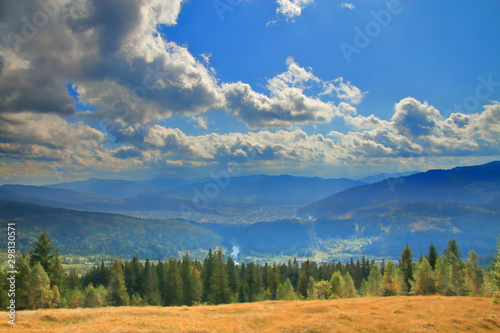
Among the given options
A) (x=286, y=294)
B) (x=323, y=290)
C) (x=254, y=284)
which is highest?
(x=286, y=294)

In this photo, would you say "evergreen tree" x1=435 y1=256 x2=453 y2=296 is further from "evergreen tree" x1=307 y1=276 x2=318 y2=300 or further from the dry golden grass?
"evergreen tree" x1=307 y1=276 x2=318 y2=300

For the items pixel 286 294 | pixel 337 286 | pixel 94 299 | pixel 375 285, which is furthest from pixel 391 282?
pixel 94 299

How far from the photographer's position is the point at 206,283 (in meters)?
86.2

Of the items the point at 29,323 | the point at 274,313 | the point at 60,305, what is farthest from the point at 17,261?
the point at 274,313

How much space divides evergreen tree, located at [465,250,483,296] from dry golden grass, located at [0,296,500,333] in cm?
2486

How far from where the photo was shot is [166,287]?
86.4 metres

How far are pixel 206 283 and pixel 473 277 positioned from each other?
234ft

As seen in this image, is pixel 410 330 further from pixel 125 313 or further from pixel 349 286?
pixel 349 286

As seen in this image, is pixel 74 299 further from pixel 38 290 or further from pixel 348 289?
pixel 348 289

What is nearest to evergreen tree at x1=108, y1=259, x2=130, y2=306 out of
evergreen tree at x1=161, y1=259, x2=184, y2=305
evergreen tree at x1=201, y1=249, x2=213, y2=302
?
evergreen tree at x1=161, y1=259, x2=184, y2=305

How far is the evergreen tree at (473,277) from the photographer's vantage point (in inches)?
2608

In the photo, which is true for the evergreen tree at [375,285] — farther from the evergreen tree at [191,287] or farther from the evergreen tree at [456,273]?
the evergreen tree at [191,287]

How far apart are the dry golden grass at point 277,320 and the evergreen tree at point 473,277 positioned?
2486cm

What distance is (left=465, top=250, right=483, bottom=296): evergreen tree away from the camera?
66250 mm
